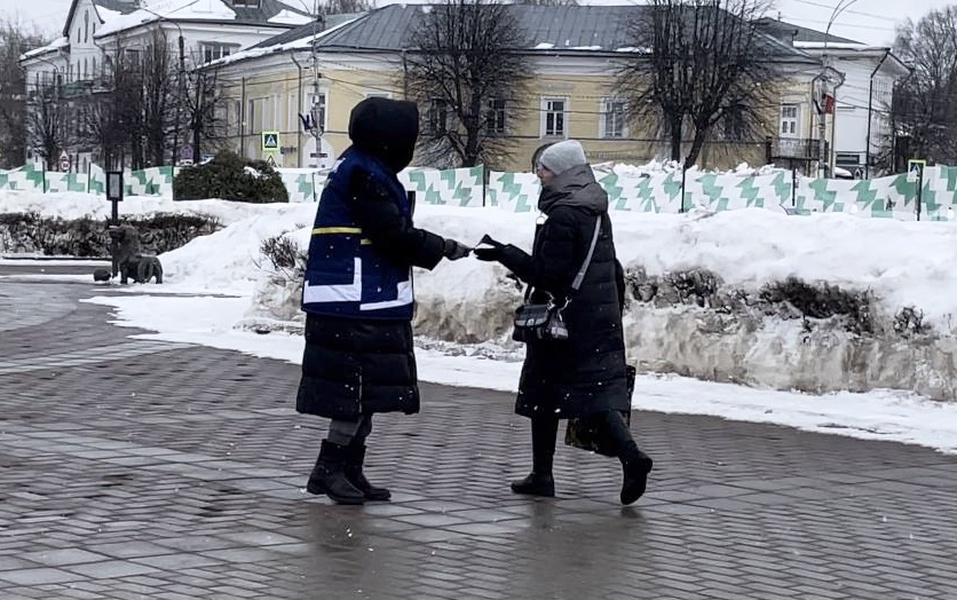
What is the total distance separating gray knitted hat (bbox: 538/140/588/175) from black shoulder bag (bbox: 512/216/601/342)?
305mm

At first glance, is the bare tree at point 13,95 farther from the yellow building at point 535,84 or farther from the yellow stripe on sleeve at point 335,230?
the yellow stripe on sleeve at point 335,230

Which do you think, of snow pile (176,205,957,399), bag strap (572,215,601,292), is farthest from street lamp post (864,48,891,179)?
bag strap (572,215,601,292)

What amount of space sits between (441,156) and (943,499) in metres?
60.8

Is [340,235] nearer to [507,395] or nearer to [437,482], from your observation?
[437,482]

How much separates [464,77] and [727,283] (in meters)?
55.8

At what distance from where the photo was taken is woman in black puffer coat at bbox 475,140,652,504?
306 inches

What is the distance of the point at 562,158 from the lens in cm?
802

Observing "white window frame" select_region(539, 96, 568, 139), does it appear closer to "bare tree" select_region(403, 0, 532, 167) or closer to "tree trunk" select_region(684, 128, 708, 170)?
"bare tree" select_region(403, 0, 532, 167)

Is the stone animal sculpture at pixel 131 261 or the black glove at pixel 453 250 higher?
the black glove at pixel 453 250

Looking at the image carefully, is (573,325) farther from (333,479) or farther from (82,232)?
(82,232)

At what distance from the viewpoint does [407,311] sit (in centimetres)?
764

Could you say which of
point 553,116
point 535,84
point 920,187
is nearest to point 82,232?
point 920,187

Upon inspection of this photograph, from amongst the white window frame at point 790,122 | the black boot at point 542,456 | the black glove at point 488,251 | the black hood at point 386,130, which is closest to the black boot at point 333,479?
the black boot at point 542,456

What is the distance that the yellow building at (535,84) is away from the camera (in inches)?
2800
